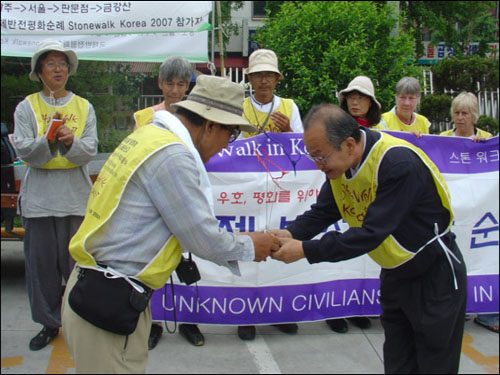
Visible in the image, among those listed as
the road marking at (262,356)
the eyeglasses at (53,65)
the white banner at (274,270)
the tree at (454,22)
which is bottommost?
the road marking at (262,356)

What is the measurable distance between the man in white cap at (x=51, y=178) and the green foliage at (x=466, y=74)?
719cm

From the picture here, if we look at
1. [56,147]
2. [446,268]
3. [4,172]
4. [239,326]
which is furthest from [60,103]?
[446,268]

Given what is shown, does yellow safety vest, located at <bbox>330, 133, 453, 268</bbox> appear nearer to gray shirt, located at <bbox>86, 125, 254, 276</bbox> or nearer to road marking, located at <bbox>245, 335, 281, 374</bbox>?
gray shirt, located at <bbox>86, 125, 254, 276</bbox>

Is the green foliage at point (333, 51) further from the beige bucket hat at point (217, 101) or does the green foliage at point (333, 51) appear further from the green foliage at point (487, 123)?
the beige bucket hat at point (217, 101)

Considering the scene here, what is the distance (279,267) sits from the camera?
4.17m

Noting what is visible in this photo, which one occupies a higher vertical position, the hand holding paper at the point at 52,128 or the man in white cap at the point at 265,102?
the man in white cap at the point at 265,102

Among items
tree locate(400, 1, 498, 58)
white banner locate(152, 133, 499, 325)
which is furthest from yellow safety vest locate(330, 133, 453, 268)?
tree locate(400, 1, 498, 58)

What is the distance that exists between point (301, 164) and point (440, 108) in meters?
5.40

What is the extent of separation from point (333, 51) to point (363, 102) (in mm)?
2203

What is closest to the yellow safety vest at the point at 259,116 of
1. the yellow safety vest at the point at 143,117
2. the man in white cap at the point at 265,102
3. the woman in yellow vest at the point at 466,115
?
the man in white cap at the point at 265,102

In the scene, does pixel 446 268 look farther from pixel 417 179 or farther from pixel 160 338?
pixel 160 338

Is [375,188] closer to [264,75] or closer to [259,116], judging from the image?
[259,116]

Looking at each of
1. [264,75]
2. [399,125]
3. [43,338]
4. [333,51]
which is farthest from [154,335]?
[333,51]

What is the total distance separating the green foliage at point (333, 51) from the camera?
6324mm
